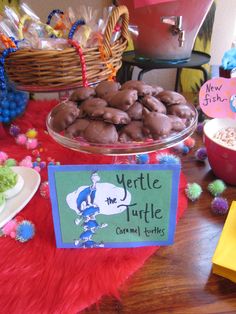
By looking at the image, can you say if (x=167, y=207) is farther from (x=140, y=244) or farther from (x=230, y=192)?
(x=230, y=192)

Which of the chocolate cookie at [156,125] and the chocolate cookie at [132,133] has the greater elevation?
the chocolate cookie at [156,125]

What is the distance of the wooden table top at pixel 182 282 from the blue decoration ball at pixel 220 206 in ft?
0.05

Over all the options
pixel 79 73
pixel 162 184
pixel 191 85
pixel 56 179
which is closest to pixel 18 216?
pixel 56 179

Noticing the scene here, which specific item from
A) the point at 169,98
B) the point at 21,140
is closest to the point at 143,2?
the point at 169,98

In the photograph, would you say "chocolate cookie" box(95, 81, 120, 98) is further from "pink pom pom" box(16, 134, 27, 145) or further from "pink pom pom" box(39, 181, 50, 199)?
"pink pom pom" box(16, 134, 27, 145)

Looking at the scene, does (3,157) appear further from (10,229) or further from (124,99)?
(124,99)

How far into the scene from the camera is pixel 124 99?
470 mm

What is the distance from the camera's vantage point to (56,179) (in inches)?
15.9

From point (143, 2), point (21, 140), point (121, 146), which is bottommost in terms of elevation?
point (21, 140)

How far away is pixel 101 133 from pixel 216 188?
27 centimetres

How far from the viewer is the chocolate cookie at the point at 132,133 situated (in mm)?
452

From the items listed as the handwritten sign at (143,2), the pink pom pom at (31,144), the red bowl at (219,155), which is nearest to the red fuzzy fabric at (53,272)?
the red bowl at (219,155)

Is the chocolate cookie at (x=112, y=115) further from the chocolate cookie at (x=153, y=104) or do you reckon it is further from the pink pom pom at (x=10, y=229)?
the pink pom pom at (x=10, y=229)

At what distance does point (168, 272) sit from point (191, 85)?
987mm
